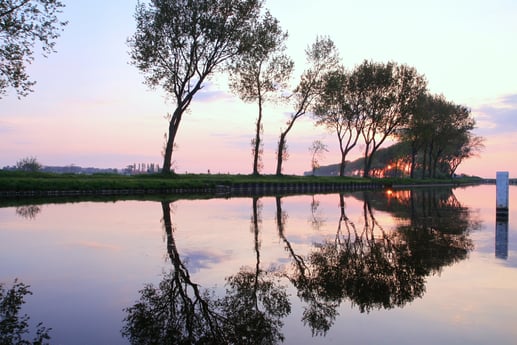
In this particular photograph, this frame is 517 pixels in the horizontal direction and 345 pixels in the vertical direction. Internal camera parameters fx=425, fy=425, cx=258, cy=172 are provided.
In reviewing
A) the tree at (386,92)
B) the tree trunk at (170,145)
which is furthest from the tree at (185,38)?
the tree at (386,92)

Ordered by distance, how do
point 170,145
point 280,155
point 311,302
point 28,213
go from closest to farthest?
point 311,302, point 28,213, point 170,145, point 280,155

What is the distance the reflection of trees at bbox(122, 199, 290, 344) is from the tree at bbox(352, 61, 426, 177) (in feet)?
189

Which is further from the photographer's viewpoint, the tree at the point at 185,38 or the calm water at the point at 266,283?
the tree at the point at 185,38

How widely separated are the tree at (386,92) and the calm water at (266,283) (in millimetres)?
50425

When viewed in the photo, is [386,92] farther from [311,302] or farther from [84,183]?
[311,302]

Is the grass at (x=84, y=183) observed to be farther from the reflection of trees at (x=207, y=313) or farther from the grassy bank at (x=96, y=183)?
the reflection of trees at (x=207, y=313)

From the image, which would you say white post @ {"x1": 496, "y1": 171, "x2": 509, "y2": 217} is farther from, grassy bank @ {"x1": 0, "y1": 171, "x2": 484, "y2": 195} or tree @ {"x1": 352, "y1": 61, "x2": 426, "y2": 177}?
tree @ {"x1": 352, "y1": 61, "x2": 426, "y2": 177}

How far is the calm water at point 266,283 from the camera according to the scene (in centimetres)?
482

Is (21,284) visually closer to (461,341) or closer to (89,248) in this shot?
(89,248)

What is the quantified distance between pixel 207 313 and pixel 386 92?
199 ft

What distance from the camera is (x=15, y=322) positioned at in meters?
4.94

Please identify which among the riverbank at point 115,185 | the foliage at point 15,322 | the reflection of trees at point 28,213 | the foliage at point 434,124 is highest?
the foliage at point 434,124

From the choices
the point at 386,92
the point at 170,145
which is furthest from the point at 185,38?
the point at 386,92

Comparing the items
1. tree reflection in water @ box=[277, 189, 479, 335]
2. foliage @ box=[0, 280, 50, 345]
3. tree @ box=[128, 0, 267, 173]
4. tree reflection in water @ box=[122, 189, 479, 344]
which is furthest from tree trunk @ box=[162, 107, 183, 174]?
foliage @ box=[0, 280, 50, 345]
